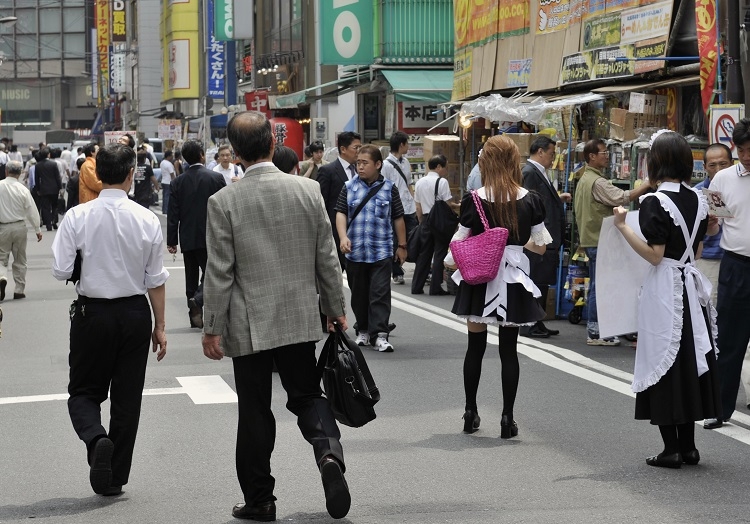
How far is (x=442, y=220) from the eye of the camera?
608 inches

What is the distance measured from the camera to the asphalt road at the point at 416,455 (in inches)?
245

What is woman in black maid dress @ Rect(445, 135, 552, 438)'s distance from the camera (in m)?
7.76

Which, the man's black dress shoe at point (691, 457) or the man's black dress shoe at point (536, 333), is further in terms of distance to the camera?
the man's black dress shoe at point (536, 333)

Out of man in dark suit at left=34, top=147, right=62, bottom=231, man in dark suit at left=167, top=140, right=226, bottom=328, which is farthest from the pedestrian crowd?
man in dark suit at left=34, top=147, right=62, bottom=231

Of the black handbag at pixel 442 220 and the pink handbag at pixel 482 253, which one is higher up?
the black handbag at pixel 442 220

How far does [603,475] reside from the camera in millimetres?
6867

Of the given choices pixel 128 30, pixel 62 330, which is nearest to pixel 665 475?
pixel 62 330

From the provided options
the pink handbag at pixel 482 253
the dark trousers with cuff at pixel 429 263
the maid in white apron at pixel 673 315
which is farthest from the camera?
the dark trousers with cuff at pixel 429 263

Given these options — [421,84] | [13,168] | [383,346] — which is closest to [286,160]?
[383,346]

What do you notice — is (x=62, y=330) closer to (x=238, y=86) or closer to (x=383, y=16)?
(x=383, y=16)

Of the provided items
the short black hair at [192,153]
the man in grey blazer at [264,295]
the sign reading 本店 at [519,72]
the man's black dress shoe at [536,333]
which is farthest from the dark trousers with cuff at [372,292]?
Answer: the sign reading 本店 at [519,72]

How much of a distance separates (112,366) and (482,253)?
2360 mm

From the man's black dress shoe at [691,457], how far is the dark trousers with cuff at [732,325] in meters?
1.06

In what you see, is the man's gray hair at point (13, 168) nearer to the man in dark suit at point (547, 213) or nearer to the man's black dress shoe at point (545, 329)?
the man in dark suit at point (547, 213)
